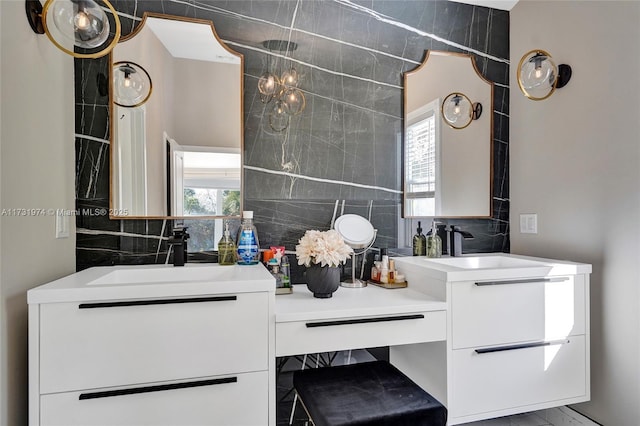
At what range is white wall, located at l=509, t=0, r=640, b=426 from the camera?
1.62m

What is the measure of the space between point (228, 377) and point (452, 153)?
1.67 meters

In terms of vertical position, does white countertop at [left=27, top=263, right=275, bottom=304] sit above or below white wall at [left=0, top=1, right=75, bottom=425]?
below

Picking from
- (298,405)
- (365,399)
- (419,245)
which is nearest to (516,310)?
(419,245)

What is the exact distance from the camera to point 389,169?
209cm

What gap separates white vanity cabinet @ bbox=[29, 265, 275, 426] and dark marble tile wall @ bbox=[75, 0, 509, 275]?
1.76 ft

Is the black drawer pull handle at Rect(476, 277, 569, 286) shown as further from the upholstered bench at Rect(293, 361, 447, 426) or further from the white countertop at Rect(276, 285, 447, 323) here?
the upholstered bench at Rect(293, 361, 447, 426)

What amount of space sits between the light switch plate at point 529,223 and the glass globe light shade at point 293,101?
1.42 metres

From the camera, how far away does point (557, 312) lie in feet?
5.37

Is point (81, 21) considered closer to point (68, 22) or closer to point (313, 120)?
point (68, 22)

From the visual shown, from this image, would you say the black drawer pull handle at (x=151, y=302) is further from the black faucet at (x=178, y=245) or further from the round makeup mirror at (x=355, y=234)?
the round makeup mirror at (x=355, y=234)

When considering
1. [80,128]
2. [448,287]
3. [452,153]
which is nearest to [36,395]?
[80,128]

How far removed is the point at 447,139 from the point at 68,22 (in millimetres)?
1834

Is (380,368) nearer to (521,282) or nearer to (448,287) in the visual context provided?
(448,287)

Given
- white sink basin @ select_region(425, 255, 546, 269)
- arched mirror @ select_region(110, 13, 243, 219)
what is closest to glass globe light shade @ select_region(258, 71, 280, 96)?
arched mirror @ select_region(110, 13, 243, 219)
